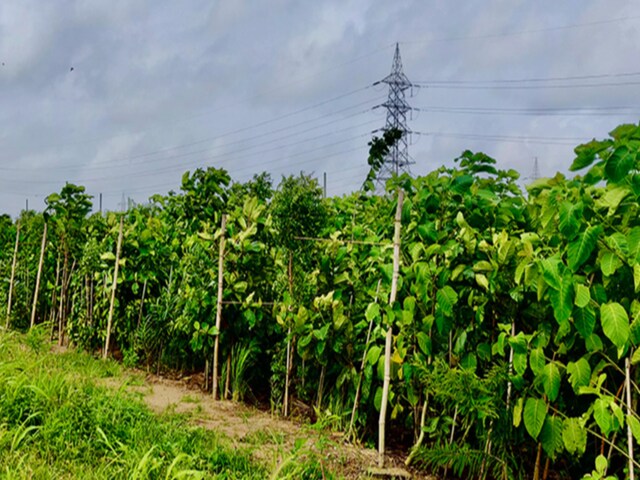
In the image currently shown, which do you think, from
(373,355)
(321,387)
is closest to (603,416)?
(373,355)

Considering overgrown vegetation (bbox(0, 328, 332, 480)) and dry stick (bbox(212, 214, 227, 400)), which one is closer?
overgrown vegetation (bbox(0, 328, 332, 480))

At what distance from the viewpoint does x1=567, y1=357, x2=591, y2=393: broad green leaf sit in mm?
2650

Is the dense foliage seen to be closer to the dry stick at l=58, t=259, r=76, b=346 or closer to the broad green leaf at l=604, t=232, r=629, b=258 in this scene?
the broad green leaf at l=604, t=232, r=629, b=258

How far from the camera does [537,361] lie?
2.74 meters

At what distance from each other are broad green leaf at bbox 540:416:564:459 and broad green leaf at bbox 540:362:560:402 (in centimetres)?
13

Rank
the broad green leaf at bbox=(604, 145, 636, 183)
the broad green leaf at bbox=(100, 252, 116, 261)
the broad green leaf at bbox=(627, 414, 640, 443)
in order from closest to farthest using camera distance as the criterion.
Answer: the broad green leaf at bbox=(604, 145, 636, 183) → the broad green leaf at bbox=(627, 414, 640, 443) → the broad green leaf at bbox=(100, 252, 116, 261)

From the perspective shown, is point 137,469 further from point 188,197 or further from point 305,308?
point 188,197

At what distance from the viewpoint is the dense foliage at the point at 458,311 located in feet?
8.32

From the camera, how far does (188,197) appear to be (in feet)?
18.7

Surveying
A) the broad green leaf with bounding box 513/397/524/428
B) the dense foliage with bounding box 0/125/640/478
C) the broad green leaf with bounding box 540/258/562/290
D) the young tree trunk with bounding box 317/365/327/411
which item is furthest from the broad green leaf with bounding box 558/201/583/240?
the young tree trunk with bounding box 317/365/327/411

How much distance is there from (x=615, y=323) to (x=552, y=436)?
64 cm

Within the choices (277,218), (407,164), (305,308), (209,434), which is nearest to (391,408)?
(305,308)

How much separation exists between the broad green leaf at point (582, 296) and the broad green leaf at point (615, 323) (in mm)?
91

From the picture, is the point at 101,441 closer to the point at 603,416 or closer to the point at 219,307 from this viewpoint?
the point at 219,307
